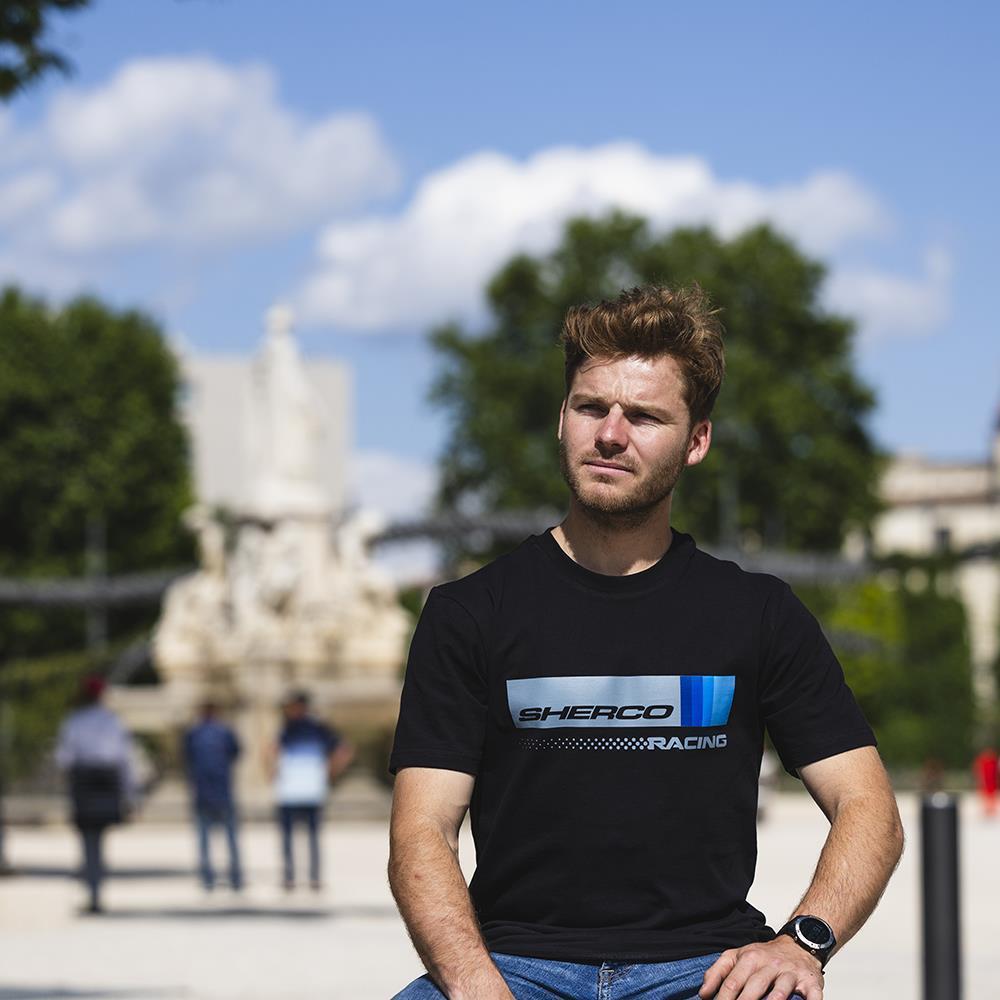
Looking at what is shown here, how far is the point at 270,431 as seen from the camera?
36.5 metres

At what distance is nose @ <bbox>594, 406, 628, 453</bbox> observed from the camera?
3.95 m

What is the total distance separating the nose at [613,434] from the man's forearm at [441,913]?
668mm

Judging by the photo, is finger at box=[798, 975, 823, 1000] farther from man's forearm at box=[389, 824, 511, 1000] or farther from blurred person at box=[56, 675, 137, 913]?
blurred person at box=[56, 675, 137, 913]

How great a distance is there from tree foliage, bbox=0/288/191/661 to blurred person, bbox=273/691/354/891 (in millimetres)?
40176

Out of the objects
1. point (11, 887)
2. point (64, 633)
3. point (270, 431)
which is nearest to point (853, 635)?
point (64, 633)

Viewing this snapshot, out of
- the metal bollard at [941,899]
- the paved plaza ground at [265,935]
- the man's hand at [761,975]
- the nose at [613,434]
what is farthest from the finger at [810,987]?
the paved plaza ground at [265,935]

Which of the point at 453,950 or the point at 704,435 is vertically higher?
the point at 704,435

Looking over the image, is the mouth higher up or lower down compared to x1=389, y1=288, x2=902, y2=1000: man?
higher up

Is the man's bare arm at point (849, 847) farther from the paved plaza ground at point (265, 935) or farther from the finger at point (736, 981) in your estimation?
the paved plaza ground at point (265, 935)

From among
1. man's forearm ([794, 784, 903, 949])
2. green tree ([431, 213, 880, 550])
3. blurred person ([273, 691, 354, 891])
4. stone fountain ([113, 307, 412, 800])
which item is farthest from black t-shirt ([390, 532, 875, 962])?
green tree ([431, 213, 880, 550])

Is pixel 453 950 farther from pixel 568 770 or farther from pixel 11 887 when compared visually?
pixel 11 887

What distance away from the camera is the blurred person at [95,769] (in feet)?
54.9

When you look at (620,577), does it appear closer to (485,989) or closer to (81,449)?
(485,989)

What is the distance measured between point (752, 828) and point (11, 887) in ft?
54.2
